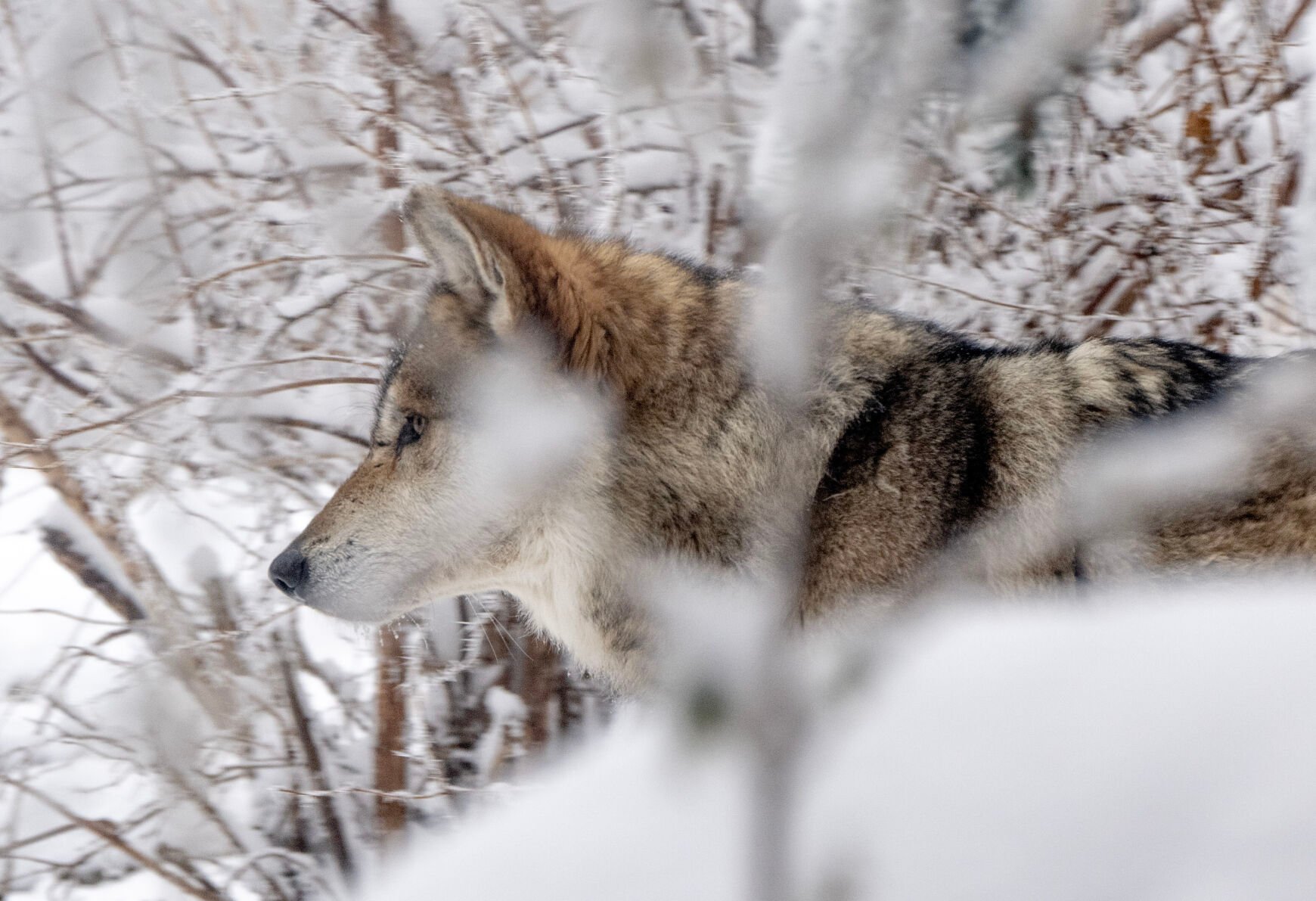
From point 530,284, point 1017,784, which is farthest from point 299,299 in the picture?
point 1017,784

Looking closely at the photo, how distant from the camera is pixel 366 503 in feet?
9.88

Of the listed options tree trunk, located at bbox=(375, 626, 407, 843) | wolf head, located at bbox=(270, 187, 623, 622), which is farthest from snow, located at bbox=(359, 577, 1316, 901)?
tree trunk, located at bbox=(375, 626, 407, 843)

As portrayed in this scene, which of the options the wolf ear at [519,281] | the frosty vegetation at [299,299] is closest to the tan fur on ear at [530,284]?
the wolf ear at [519,281]

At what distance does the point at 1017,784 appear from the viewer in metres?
1.14

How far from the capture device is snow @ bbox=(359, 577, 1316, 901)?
3.47ft

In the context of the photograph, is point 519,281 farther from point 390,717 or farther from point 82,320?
point 82,320

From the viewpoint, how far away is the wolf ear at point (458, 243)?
2.60m

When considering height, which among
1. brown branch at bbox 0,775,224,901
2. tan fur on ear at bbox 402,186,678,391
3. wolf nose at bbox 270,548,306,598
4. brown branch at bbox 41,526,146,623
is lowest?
brown branch at bbox 0,775,224,901

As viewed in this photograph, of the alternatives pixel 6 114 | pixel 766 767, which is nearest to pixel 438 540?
pixel 766 767

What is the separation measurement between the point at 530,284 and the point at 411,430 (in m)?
0.57

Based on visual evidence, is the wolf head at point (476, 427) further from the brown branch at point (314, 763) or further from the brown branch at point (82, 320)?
the brown branch at point (82, 320)

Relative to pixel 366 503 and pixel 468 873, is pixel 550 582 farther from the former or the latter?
pixel 468 873

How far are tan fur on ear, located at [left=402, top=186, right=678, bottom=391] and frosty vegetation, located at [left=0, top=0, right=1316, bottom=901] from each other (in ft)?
2.37

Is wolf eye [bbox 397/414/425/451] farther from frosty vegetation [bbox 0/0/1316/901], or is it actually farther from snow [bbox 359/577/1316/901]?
snow [bbox 359/577/1316/901]
